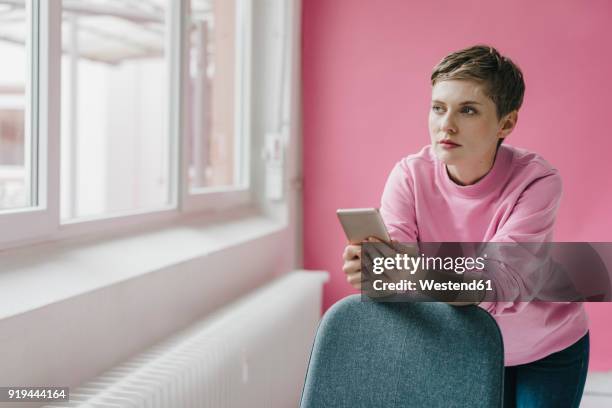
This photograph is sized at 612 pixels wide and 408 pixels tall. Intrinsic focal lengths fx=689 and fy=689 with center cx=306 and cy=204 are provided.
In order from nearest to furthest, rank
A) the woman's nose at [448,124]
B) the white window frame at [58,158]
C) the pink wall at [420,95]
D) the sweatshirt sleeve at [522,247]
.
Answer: the sweatshirt sleeve at [522,247] → the woman's nose at [448,124] → the white window frame at [58,158] → the pink wall at [420,95]

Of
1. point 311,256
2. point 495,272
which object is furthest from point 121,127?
A: point 495,272

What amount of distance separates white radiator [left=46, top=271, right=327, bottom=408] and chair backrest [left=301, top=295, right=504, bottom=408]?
0.38m

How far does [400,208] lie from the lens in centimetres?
142

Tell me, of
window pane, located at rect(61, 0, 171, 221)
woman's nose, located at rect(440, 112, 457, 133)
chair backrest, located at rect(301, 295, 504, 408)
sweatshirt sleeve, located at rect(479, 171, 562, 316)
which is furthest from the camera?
window pane, located at rect(61, 0, 171, 221)

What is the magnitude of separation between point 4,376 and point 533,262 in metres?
0.97

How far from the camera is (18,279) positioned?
137 cm

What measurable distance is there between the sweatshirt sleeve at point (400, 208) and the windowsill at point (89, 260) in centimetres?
63

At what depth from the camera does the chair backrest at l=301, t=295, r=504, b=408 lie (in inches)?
43.2

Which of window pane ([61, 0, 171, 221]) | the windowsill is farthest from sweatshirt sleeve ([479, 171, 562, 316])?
window pane ([61, 0, 171, 221])

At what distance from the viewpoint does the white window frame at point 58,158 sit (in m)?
1.57

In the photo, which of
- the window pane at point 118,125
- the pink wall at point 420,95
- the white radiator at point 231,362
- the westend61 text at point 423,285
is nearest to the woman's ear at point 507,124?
the westend61 text at point 423,285

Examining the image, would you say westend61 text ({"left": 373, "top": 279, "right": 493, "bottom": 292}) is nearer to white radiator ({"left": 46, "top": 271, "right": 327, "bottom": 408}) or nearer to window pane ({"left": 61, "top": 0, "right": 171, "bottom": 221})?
white radiator ({"left": 46, "top": 271, "right": 327, "bottom": 408})

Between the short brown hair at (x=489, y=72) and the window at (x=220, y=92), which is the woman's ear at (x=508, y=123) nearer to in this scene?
the short brown hair at (x=489, y=72)

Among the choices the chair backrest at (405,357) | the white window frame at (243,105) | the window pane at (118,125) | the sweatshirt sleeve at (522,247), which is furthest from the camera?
the window pane at (118,125)
